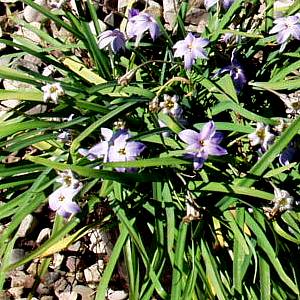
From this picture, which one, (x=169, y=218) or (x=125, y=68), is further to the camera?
(x=125, y=68)

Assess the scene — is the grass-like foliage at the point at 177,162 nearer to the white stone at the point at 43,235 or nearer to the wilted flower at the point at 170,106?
the wilted flower at the point at 170,106

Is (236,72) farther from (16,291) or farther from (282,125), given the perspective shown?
(16,291)

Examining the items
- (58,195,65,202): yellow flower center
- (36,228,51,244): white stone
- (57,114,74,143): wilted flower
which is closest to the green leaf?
(57,114,74,143): wilted flower

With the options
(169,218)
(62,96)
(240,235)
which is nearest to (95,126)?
Answer: (62,96)

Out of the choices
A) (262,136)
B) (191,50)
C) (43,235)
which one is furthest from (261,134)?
(43,235)

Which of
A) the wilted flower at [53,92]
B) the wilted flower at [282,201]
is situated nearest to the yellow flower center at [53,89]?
the wilted flower at [53,92]

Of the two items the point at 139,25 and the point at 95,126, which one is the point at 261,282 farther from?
the point at 139,25
